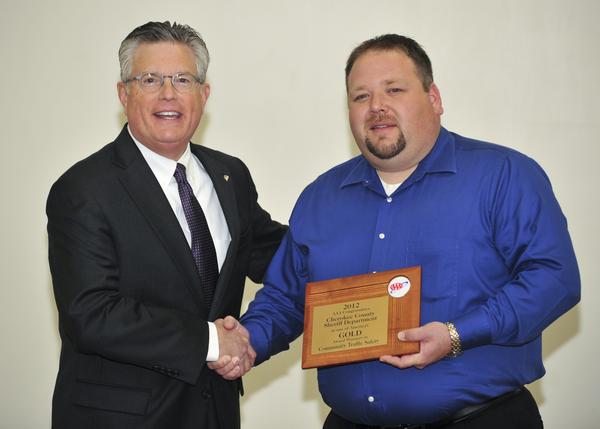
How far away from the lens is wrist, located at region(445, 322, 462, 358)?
9.39 ft

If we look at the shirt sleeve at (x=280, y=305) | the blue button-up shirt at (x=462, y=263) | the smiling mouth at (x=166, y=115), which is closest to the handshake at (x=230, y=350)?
the shirt sleeve at (x=280, y=305)

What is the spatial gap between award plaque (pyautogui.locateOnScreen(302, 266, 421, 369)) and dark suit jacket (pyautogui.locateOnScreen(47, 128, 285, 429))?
459mm

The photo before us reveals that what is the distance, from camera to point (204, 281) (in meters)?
3.35

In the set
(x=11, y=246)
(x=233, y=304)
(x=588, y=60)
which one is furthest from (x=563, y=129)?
(x=11, y=246)

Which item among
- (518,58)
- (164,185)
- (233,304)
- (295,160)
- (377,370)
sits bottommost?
(377,370)

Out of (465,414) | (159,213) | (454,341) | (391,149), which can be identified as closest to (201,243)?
(159,213)

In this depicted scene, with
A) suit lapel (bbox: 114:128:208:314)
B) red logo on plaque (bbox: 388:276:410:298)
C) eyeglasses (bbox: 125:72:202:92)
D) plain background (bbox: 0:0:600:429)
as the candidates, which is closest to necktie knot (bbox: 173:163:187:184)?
suit lapel (bbox: 114:128:208:314)

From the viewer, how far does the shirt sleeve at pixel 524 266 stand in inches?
113

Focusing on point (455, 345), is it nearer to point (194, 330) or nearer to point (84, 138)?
point (194, 330)

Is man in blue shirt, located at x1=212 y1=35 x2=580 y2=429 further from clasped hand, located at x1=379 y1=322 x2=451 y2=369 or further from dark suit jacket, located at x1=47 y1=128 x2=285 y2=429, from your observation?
dark suit jacket, located at x1=47 y1=128 x2=285 y2=429

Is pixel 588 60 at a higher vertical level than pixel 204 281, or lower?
higher

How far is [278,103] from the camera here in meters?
5.12

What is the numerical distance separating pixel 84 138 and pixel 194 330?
7.51ft

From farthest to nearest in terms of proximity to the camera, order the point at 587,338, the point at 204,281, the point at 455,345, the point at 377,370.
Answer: the point at 587,338, the point at 204,281, the point at 377,370, the point at 455,345
